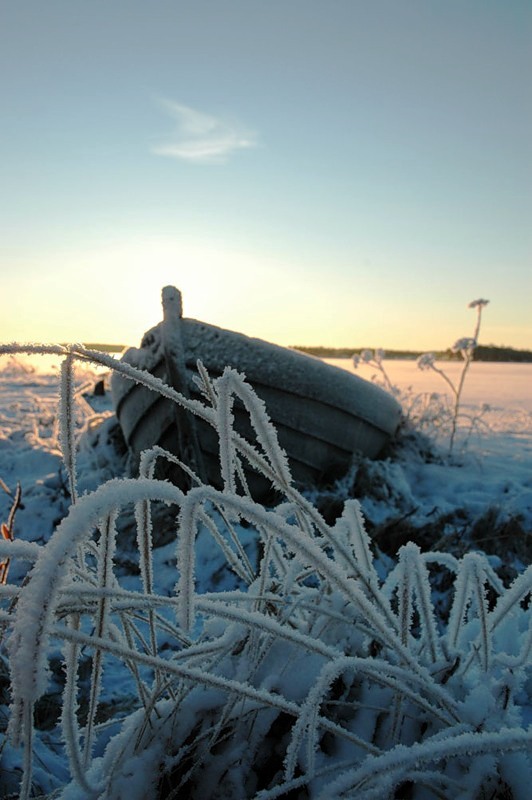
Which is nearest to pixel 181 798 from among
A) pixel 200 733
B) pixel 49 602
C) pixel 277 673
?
pixel 200 733

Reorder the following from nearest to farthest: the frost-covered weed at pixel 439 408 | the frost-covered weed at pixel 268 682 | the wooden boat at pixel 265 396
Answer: the frost-covered weed at pixel 268 682 < the wooden boat at pixel 265 396 < the frost-covered weed at pixel 439 408

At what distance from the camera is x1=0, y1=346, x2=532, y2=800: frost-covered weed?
2.14 feet

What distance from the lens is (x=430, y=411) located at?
5.17 meters

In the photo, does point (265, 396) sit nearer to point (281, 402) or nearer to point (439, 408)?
point (281, 402)

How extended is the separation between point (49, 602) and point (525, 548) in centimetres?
303

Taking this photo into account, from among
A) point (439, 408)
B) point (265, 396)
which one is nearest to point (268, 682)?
point (265, 396)

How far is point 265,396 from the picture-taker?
3.69 meters

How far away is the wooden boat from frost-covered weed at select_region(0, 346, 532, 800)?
2602 mm

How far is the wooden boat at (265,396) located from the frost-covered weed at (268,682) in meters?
2.60

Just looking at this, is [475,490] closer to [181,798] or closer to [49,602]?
[181,798]

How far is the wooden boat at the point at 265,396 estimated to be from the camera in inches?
144

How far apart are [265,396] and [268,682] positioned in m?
2.90

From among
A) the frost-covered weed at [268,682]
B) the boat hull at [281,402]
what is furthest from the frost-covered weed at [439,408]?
the frost-covered weed at [268,682]

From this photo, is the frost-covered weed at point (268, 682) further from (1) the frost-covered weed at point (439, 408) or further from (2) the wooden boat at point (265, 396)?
(1) the frost-covered weed at point (439, 408)
